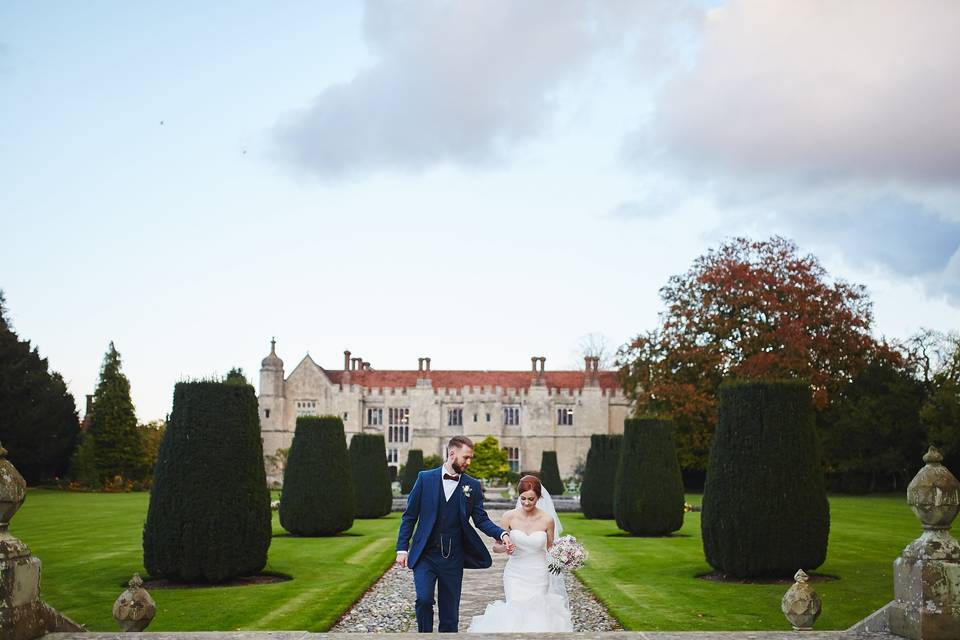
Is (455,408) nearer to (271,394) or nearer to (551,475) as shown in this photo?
(271,394)

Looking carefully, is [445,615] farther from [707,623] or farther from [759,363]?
[759,363]

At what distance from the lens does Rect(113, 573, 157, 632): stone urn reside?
271 inches

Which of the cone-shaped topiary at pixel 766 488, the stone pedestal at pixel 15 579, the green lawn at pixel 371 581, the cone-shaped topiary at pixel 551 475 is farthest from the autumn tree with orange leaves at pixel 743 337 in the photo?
the stone pedestal at pixel 15 579

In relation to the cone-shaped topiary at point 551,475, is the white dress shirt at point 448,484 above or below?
above

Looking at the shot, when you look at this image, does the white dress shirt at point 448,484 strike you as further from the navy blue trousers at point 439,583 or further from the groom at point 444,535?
the navy blue trousers at point 439,583

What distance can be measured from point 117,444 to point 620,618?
4181 cm

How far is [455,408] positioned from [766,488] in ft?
158

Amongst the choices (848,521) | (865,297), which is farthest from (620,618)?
(865,297)

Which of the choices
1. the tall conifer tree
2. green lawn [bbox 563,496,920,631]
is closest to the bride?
green lawn [bbox 563,496,920,631]

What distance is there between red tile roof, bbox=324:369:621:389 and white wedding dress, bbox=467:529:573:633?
52364 mm

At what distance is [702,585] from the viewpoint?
37.8ft

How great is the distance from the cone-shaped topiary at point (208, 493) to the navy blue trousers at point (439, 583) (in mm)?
5847

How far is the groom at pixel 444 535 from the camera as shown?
624 centimetres

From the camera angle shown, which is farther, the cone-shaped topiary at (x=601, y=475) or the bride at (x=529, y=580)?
the cone-shaped topiary at (x=601, y=475)
